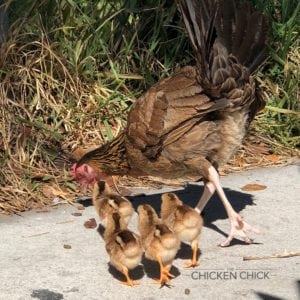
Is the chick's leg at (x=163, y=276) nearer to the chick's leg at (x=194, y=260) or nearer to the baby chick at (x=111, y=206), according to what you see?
the chick's leg at (x=194, y=260)

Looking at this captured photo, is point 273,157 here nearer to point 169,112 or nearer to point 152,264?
point 169,112

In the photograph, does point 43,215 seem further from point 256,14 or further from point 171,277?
point 256,14

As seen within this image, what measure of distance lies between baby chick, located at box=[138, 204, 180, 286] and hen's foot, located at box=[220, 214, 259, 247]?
0.70m

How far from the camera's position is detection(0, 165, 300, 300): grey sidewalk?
17.1 feet

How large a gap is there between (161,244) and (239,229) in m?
1.00

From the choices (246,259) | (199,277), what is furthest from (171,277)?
(246,259)

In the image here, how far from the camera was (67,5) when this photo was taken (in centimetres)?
807

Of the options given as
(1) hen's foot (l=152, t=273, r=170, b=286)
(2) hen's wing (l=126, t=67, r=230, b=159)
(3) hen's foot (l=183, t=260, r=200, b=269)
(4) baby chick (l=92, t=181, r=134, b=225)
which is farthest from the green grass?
(1) hen's foot (l=152, t=273, r=170, b=286)

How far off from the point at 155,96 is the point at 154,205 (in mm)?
1029

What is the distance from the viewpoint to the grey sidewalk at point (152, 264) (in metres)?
5.23

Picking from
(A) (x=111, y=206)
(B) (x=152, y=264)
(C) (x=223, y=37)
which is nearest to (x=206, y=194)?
(A) (x=111, y=206)

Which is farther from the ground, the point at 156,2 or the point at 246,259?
the point at 156,2

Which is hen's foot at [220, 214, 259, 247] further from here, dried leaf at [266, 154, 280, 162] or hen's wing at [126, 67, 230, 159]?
dried leaf at [266, 154, 280, 162]

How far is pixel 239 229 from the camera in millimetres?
6047
